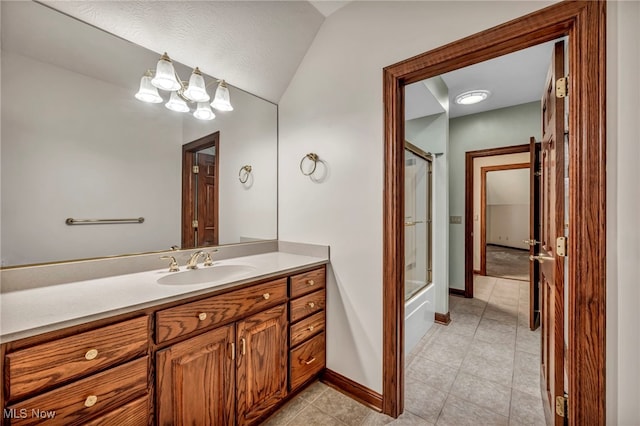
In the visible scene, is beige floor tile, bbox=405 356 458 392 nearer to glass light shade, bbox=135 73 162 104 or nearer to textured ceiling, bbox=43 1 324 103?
textured ceiling, bbox=43 1 324 103

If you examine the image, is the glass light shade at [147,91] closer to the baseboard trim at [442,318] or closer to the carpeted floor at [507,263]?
the baseboard trim at [442,318]

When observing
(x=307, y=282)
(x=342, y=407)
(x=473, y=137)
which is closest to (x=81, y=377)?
(x=307, y=282)

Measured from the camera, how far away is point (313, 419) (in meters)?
1.48

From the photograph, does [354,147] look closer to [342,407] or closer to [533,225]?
[342,407]

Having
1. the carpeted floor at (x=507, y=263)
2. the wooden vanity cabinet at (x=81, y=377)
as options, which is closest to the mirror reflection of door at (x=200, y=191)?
the wooden vanity cabinet at (x=81, y=377)

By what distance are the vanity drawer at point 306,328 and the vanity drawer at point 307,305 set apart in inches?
1.4

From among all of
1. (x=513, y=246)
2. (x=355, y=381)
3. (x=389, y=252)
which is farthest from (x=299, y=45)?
(x=513, y=246)

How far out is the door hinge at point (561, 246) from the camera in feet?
3.75

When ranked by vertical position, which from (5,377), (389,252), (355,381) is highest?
(389,252)

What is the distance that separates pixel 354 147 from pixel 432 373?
172 cm

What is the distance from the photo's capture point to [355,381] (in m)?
1.67

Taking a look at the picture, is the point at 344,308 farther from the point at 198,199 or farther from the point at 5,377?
the point at 5,377

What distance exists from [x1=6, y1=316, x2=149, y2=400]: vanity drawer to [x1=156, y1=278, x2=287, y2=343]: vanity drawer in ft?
0.23

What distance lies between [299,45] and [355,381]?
7.62 ft
